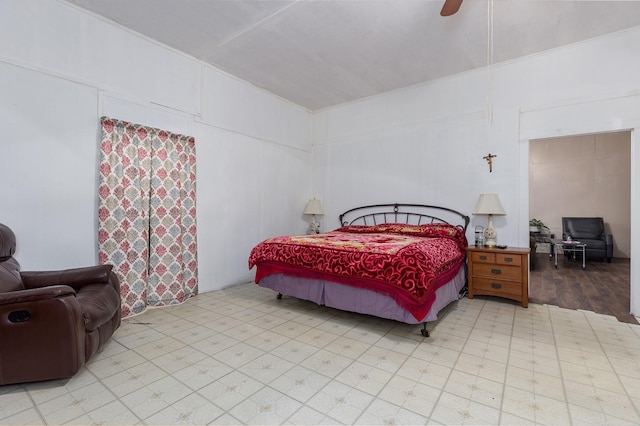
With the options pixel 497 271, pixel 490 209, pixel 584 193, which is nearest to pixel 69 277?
pixel 497 271

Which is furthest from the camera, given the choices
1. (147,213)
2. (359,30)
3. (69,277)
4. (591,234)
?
(591,234)

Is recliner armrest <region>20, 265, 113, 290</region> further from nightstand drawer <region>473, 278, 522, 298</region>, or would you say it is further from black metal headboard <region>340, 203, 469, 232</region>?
nightstand drawer <region>473, 278, 522, 298</region>

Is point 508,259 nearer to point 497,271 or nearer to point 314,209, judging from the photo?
point 497,271

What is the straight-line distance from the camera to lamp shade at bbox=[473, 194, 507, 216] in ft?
12.3

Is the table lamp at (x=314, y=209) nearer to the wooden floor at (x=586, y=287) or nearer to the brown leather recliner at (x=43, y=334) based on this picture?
the wooden floor at (x=586, y=287)

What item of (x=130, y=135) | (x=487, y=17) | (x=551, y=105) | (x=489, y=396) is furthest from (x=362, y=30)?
(x=489, y=396)

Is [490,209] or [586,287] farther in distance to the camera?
[586,287]

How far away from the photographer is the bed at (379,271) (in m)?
2.56

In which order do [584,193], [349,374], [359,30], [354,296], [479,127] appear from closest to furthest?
[349,374] < [354,296] < [359,30] < [479,127] < [584,193]

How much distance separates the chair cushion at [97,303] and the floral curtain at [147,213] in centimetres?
65

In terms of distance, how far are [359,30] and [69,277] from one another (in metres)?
3.74

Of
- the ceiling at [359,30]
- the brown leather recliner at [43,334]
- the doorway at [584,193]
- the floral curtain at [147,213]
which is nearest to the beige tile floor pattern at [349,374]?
the brown leather recliner at [43,334]

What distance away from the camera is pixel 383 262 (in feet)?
8.77

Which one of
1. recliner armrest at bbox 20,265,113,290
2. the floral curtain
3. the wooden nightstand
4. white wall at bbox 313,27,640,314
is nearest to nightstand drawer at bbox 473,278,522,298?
the wooden nightstand
